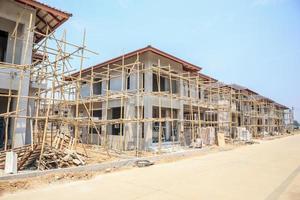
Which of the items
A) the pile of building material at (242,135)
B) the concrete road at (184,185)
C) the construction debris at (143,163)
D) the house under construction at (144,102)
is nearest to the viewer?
the concrete road at (184,185)

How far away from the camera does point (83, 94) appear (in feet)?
70.3

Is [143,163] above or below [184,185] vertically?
above

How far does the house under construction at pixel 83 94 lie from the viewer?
10.2m

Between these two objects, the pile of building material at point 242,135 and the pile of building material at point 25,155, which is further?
the pile of building material at point 242,135

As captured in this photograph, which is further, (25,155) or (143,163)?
(143,163)

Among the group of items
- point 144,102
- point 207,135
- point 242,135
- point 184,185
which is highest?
point 144,102

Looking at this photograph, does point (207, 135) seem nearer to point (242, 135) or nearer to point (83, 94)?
point (242, 135)

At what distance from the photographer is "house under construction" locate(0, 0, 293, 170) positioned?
10.2m

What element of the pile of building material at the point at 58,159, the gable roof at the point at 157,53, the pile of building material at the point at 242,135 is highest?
the gable roof at the point at 157,53

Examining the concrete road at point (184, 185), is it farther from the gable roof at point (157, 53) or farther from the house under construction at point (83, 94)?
the gable roof at point (157, 53)

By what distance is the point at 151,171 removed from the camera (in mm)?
8984

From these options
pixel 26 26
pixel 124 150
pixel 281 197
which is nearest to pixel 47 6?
pixel 26 26

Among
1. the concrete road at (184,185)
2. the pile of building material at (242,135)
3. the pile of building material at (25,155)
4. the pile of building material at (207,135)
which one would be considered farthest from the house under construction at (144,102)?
the pile of building material at (25,155)

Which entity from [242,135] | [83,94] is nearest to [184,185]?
[83,94]
